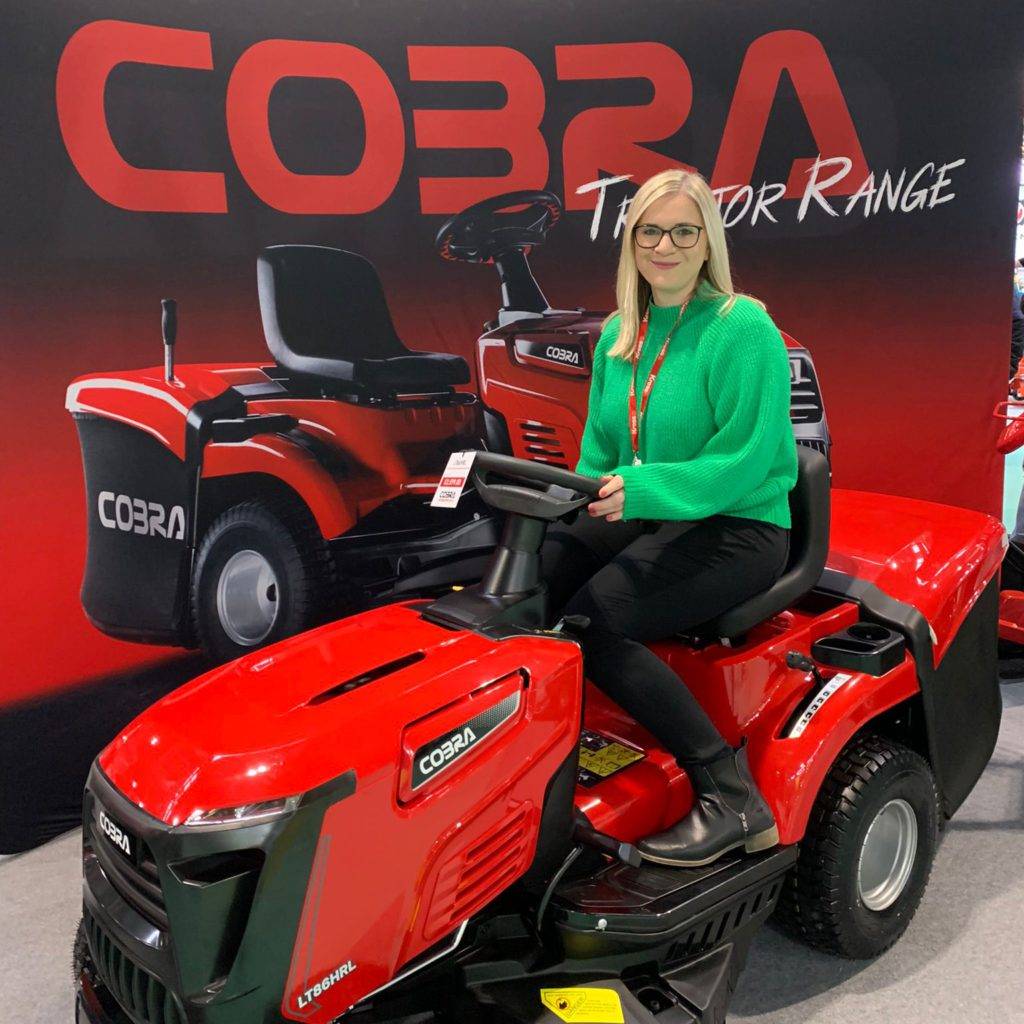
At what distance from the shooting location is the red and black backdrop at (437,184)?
8.02 ft

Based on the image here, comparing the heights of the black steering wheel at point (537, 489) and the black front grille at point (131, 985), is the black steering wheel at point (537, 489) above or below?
above

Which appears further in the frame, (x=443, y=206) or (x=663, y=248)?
(x=443, y=206)

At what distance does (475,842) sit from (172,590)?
66.4 inches

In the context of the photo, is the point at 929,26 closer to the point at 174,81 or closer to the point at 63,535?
the point at 174,81

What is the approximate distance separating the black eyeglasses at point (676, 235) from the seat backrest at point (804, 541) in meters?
0.53

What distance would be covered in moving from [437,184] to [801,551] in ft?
5.36

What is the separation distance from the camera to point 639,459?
5.87 ft

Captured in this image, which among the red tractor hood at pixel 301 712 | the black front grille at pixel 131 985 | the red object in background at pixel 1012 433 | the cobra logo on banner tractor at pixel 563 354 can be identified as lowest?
the black front grille at pixel 131 985

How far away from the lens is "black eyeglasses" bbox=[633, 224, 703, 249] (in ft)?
5.42

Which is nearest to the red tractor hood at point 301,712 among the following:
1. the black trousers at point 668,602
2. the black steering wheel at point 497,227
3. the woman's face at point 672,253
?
the black trousers at point 668,602

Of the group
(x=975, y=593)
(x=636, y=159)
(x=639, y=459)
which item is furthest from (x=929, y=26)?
(x=639, y=459)

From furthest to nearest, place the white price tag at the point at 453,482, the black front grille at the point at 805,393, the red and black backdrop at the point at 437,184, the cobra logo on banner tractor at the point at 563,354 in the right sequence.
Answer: the black front grille at the point at 805,393
the cobra logo on banner tractor at the point at 563,354
the red and black backdrop at the point at 437,184
the white price tag at the point at 453,482

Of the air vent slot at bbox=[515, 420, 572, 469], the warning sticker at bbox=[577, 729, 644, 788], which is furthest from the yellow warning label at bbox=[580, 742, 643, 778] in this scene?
the air vent slot at bbox=[515, 420, 572, 469]

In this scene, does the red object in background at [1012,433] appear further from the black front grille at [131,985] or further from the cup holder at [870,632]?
the black front grille at [131,985]
